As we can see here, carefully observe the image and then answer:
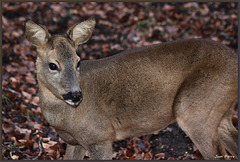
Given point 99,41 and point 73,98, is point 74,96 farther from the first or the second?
point 99,41

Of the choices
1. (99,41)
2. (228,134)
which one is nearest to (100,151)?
(228,134)

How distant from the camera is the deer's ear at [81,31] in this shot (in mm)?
5602

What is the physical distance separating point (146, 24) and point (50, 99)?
6.64 metres

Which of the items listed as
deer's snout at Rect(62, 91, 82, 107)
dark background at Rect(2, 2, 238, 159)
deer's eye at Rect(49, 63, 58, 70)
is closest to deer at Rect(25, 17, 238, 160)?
deer's eye at Rect(49, 63, 58, 70)

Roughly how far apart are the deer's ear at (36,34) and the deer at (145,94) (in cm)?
1

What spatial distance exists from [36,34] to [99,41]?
584cm

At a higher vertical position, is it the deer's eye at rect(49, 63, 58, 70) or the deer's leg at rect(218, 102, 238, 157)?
the deer's eye at rect(49, 63, 58, 70)

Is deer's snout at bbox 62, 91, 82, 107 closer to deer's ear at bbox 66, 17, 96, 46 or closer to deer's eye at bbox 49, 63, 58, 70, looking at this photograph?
deer's eye at bbox 49, 63, 58, 70

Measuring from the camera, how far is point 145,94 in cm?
591

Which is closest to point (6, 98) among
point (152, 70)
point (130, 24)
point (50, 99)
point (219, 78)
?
point (50, 99)

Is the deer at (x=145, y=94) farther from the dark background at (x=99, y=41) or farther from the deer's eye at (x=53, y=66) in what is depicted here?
the dark background at (x=99, y=41)

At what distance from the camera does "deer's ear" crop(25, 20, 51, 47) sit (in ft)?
17.6

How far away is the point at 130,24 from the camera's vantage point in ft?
39.3

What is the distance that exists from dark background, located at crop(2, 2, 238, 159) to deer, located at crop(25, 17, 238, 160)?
1.24 metres
